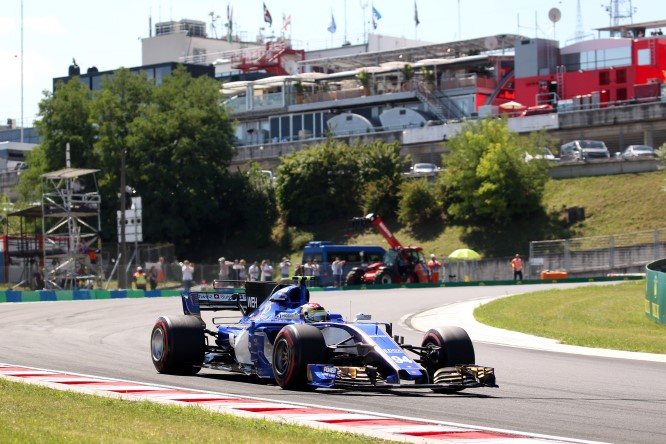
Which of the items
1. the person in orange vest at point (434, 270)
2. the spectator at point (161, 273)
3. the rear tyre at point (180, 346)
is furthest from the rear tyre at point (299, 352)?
the spectator at point (161, 273)

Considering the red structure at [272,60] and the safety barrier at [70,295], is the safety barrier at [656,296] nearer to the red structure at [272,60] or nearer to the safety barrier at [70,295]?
the safety barrier at [70,295]

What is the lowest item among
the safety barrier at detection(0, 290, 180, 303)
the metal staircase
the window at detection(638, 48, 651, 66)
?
the safety barrier at detection(0, 290, 180, 303)

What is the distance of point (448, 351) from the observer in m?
15.6

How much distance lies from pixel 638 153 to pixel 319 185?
70.0 feet

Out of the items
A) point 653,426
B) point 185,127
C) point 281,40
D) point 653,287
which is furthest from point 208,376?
point 281,40

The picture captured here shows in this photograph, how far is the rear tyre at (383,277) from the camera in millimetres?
53531

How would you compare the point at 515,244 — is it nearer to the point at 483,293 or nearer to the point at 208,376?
the point at 483,293

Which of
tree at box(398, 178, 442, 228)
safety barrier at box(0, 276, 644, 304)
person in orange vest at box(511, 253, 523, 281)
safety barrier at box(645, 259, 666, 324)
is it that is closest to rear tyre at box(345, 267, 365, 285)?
safety barrier at box(0, 276, 644, 304)

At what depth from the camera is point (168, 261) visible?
221ft

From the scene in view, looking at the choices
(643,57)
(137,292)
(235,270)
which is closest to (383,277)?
(235,270)

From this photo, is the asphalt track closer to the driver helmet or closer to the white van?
the driver helmet

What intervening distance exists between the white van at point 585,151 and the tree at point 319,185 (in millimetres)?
14090

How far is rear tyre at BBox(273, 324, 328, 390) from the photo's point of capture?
1443 centimetres

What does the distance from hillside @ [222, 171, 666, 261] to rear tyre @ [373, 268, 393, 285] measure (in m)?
12.4
